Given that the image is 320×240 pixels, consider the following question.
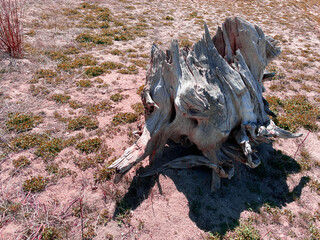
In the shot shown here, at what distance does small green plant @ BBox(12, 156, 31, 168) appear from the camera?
564 centimetres

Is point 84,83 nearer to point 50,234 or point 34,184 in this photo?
point 34,184

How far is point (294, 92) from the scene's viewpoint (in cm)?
924

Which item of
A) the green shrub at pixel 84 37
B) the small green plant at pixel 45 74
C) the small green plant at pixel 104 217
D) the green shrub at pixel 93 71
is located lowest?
the small green plant at pixel 104 217

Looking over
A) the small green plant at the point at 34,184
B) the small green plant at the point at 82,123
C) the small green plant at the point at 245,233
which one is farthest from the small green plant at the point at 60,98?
the small green plant at the point at 245,233

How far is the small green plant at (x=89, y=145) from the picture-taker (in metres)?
6.18

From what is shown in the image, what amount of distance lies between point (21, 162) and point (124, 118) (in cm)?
299

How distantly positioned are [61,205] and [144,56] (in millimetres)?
7911

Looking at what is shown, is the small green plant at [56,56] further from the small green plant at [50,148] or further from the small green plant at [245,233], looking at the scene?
the small green plant at [245,233]

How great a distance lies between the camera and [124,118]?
7.30m

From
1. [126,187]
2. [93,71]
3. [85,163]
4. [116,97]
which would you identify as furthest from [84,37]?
[126,187]

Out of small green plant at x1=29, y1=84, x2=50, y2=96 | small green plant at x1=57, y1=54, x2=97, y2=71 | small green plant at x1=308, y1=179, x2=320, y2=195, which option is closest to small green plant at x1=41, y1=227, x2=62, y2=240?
small green plant at x1=29, y1=84, x2=50, y2=96

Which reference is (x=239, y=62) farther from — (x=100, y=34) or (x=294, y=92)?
(x=100, y=34)

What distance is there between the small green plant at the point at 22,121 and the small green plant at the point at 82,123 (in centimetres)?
98

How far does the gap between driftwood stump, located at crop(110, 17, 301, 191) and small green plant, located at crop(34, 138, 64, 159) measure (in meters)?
2.18
